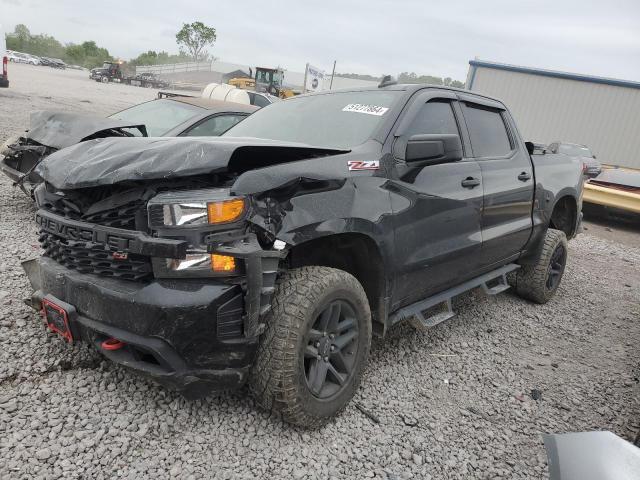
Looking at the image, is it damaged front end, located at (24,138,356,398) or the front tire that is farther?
the front tire

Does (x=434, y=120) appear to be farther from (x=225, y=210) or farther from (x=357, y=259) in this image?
(x=225, y=210)

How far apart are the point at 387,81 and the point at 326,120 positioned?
2.06 feet

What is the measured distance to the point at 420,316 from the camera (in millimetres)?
3098

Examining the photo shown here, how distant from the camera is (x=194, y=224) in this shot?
2.00m

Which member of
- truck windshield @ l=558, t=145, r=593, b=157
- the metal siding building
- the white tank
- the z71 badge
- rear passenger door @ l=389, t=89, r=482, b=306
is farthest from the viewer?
the metal siding building

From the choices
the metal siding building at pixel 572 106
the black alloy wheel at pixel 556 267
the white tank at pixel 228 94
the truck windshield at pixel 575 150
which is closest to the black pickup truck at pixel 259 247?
the black alloy wheel at pixel 556 267

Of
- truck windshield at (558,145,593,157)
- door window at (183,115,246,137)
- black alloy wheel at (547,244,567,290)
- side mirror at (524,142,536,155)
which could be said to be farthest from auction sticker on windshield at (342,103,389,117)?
truck windshield at (558,145,593,157)

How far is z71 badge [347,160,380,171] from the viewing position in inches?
100

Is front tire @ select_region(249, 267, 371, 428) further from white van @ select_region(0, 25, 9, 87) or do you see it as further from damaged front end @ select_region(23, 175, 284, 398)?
white van @ select_region(0, 25, 9, 87)

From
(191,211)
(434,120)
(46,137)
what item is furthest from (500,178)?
(46,137)

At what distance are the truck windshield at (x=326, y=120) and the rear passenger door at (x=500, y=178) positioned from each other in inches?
35.3

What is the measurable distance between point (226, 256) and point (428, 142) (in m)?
1.33

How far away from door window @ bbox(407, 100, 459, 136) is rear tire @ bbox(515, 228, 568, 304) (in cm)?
188

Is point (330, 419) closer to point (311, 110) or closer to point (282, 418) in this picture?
point (282, 418)
